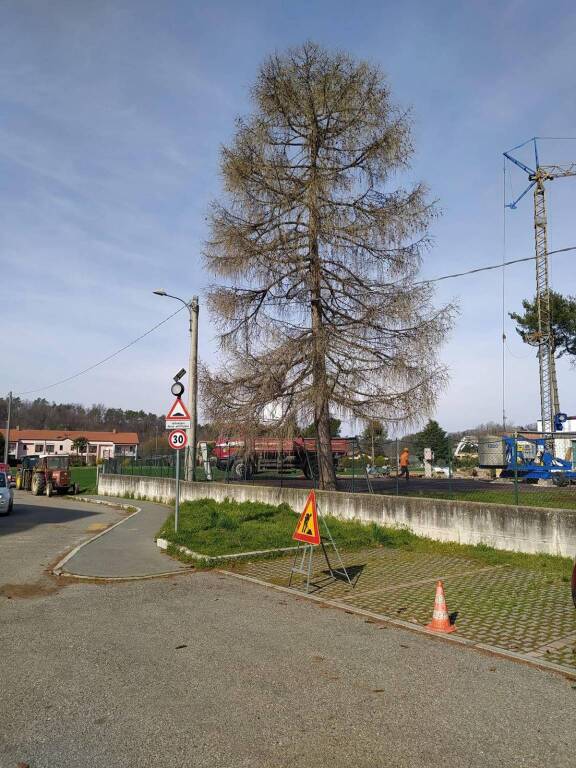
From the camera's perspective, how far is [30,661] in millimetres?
5410

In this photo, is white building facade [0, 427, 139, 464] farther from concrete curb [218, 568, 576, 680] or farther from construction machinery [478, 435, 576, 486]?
concrete curb [218, 568, 576, 680]

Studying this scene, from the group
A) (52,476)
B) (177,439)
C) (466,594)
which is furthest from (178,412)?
(52,476)

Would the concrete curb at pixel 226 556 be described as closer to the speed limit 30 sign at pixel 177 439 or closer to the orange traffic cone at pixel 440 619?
the speed limit 30 sign at pixel 177 439

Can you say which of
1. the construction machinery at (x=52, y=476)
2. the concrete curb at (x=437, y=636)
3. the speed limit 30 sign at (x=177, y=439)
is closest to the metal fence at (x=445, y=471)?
the construction machinery at (x=52, y=476)

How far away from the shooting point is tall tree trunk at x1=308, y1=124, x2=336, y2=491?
16.2 meters

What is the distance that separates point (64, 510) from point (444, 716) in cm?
2143

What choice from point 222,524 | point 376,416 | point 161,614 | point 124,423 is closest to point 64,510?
point 222,524

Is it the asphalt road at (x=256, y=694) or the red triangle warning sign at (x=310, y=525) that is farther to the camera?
the red triangle warning sign at (x=310, y=525)

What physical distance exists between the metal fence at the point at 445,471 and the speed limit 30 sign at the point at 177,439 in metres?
4.54

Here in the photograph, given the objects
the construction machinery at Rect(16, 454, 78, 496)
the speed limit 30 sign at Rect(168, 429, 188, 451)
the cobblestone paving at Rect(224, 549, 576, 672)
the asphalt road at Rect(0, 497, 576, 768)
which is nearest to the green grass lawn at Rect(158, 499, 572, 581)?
the cobblestone paving at Rect(224, 549, 576, 672)

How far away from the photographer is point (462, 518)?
39.0 feet

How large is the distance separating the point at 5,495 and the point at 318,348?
1197cm

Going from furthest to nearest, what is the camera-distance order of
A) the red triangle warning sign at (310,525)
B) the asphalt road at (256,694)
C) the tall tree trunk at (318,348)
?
the tall tree trunk at (318,348), the red triangle warning sign at (310,525), the asphalt road at (256,694)

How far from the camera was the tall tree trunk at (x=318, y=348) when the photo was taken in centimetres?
1620
